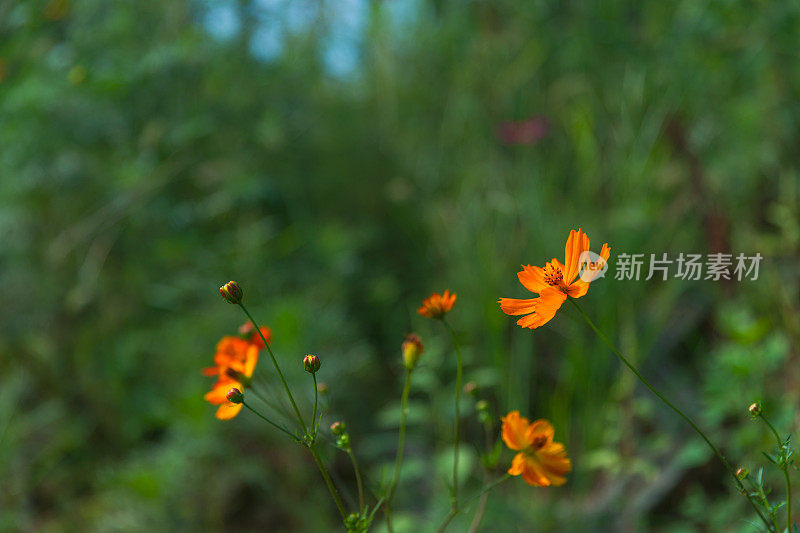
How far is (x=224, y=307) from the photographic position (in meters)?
1.48

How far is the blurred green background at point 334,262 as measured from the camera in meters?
1.24

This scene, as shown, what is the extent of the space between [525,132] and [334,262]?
67 cm

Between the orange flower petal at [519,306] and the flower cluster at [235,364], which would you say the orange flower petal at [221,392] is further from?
the orange flower petal at [519,306]

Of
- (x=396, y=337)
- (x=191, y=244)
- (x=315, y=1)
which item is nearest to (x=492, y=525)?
(x=396, y=337)

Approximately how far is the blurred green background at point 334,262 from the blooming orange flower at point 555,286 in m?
0.61

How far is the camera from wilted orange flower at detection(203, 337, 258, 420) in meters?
0.56

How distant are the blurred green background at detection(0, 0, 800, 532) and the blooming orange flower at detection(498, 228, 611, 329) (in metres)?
0.61

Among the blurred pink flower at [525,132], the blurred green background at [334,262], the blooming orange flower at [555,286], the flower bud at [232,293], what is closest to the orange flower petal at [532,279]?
the blooming orange flower at [555,286]

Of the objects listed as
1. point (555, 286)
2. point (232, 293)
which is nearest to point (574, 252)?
point (555, 286)

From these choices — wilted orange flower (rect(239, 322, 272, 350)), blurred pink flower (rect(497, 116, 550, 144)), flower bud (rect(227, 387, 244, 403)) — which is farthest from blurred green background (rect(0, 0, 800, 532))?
flower bud (rect(227, 387, 244, 403))

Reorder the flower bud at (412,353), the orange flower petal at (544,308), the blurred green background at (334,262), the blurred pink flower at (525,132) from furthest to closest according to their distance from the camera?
the blurred pink flower at (525,132)
the blurred green background at (334,262)
the flower bud at (412,353)
the orange flower petal at (544,308)

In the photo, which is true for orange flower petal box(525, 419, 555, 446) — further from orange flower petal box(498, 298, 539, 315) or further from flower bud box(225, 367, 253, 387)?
flower bud box(225, 367, 253, 387)

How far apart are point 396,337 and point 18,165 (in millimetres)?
987

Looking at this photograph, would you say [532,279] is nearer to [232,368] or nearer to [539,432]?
[539,432]
